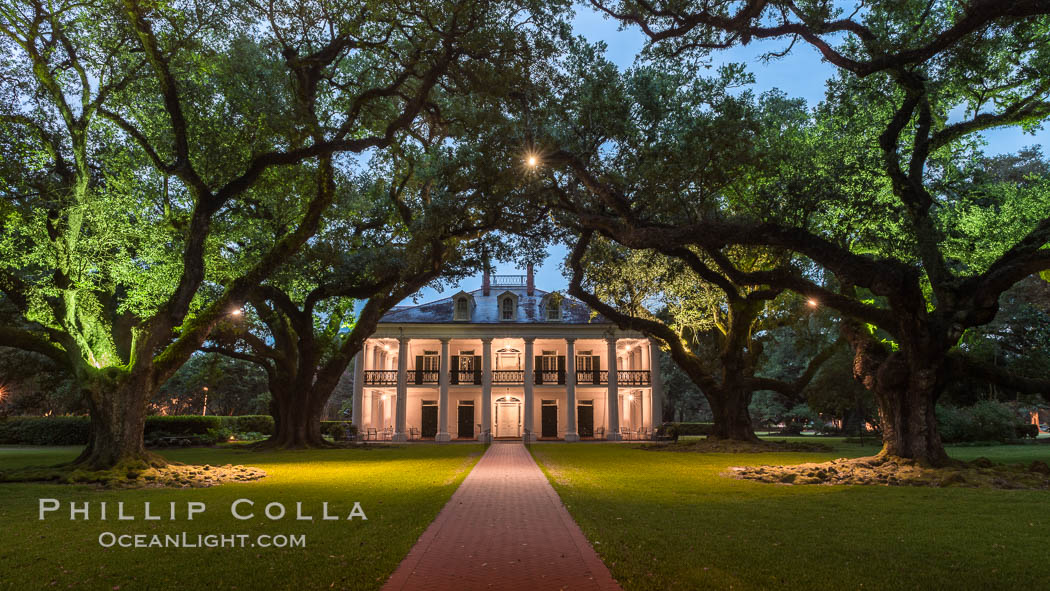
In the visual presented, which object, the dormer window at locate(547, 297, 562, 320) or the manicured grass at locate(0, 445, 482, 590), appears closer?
the manicured grass at locate(0, 445, 482, 590)

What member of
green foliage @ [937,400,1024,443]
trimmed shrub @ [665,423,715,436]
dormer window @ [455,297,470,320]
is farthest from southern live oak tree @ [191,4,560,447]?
trimmed shrub @ [665,423,715,436]

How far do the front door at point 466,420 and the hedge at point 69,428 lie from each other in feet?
40.4

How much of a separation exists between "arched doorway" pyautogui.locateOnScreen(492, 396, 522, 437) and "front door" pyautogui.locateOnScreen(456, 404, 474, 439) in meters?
1.42

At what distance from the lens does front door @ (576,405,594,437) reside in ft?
104

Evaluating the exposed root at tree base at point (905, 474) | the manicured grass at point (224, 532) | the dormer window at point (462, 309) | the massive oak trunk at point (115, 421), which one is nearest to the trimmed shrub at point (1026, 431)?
the exposed root at tree base at point (905, 474)

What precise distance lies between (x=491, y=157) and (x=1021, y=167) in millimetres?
27455

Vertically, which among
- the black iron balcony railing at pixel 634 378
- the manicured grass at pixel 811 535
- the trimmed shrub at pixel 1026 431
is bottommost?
the trimmed shrub at pixel 1026 431

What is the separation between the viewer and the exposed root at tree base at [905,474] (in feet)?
31.9

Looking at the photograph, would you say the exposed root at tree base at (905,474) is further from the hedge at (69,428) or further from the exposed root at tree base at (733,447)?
the hedge at (69,428)

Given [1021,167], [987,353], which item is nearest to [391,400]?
[987,353]

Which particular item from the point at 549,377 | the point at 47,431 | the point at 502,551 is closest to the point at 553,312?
the point at 549,377

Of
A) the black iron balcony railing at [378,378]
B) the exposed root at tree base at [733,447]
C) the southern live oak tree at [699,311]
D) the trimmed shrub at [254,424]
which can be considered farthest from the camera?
the black iron balcony railing at [378,378]

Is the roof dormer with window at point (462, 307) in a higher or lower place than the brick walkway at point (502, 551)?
higher

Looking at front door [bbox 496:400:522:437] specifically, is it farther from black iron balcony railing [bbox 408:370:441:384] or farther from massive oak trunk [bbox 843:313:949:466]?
massive oak trunk [bbox 843:313:949:466]
